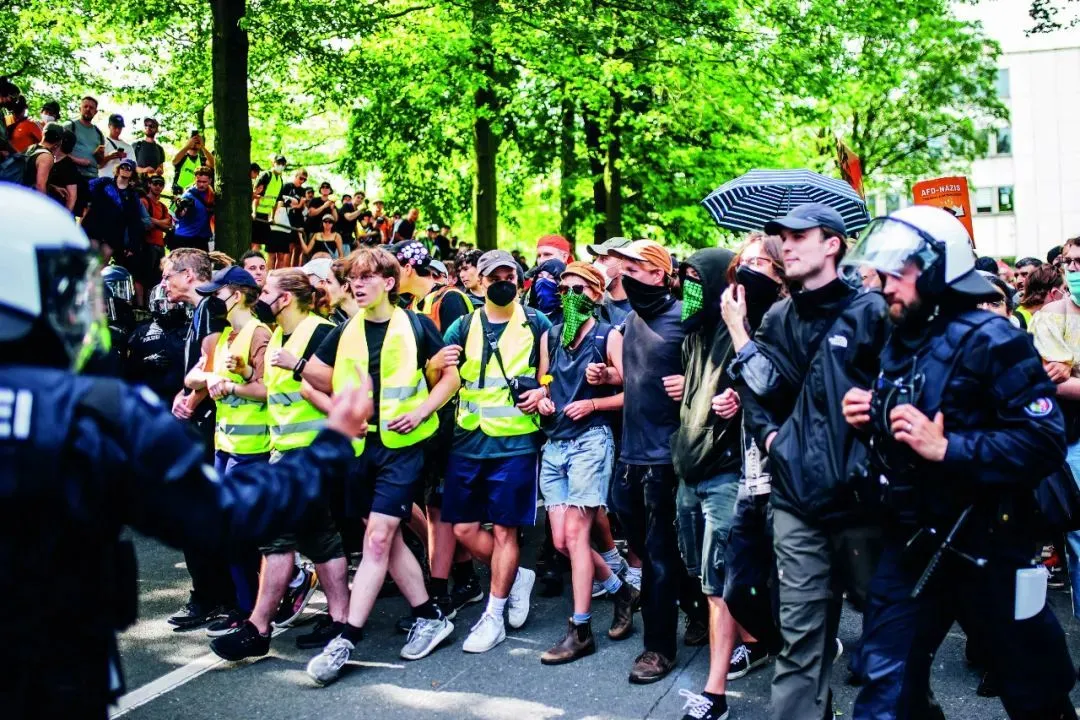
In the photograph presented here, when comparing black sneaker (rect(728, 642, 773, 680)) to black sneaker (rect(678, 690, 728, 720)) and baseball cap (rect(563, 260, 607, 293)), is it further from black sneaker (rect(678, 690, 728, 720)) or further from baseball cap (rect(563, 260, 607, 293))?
baseball cap (rect(563, 260, 607, 293))

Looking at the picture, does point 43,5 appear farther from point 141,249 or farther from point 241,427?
point 241,427

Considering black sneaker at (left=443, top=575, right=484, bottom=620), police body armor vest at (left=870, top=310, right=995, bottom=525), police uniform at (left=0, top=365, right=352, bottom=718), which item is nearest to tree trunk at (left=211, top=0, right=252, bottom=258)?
black sneaker at (left=443, top=575, right=484, bottom=620)

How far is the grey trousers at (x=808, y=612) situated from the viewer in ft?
13.7

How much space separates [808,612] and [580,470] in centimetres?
209

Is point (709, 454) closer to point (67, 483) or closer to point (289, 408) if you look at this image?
point (289, 408)

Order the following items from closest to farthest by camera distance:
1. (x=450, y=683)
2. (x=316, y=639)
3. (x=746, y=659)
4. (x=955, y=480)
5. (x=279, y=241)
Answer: (x=955, y=480), (x=450, y=683), (x=746, y=659), (x=316, y=639), (x=279, y=241)

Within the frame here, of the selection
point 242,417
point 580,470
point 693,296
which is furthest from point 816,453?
point 242,417

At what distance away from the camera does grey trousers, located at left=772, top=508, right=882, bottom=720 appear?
4188mm

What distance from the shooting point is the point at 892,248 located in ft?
12.4

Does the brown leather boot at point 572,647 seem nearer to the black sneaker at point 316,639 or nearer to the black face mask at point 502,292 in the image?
the black sneaker at point 316,639

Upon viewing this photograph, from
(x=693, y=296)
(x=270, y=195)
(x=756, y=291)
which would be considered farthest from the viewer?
(x=270, y=195)

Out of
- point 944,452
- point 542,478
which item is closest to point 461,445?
point 542,478

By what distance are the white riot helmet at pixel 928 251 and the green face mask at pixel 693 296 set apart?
4.32 feet

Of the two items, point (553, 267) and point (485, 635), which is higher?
point (553, 267)
